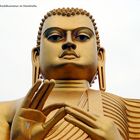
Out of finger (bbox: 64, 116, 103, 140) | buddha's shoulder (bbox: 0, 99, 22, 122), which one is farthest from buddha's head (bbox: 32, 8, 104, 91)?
finger (bbox: 64, 116, 103, 140)

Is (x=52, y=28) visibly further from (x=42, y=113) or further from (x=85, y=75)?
(x=42, y=113)

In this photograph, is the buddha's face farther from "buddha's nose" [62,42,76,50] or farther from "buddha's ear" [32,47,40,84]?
"buddha's ear" [32,47,40,84]

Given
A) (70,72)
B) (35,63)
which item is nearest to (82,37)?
(70,72)

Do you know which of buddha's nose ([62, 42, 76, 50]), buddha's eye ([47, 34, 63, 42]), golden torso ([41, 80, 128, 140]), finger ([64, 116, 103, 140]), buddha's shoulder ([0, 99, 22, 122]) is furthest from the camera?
buddha's eye ([47, 34, 63, 42])

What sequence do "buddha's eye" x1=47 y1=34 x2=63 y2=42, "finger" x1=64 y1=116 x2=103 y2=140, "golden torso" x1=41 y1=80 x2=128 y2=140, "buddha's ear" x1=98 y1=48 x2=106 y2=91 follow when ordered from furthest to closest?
1. "buddha's ear" x1=98 y1=48 x2=106 y2=91
2. "buddha's eye" x1=47 y1=34 x2=63 y2=42
3. "golden torso" x1=41 y1=80 x2=128 y2=140
4. "finger" x1=64 y1=116 x2=103 y2=140

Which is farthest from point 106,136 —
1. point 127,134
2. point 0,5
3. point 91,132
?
point 0,5

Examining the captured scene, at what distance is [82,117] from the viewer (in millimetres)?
2736

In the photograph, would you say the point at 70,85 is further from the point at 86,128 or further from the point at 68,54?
the point at 86,128

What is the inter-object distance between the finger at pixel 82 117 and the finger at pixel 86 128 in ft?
0.06

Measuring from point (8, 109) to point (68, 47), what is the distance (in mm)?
561

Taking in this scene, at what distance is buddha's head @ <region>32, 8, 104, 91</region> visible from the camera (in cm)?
344

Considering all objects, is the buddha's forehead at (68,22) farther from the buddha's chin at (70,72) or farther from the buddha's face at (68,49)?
the buddha's chin at (70,72)

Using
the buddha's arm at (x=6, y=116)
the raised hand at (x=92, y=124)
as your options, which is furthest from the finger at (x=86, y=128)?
the buddha's arm at (x=6, y=116)

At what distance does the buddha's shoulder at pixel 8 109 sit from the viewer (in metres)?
3.31
